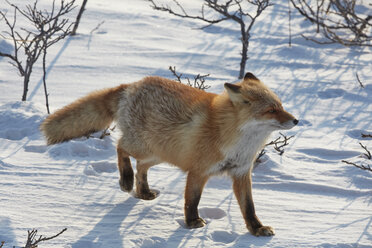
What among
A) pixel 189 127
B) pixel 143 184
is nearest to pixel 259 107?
pixel 189 127

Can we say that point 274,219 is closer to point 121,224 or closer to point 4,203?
point 121,224

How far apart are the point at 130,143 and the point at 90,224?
809 millimetres

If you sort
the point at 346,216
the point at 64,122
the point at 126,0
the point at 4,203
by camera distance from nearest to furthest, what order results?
the point at 4,203, the point at 346,216, the point at 64,122, the point at 126,0

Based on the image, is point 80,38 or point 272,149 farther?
point 80,38

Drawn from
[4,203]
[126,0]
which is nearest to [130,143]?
[4,203]

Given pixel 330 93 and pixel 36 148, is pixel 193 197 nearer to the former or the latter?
pixel 36 148

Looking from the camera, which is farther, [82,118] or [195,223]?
[82,118]

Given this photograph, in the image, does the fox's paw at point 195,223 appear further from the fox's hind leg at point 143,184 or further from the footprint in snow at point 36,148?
the footprint in snow at point 36,148

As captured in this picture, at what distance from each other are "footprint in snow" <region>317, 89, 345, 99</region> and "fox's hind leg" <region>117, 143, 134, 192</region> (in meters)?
3.79

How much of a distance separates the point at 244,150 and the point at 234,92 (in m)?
0.41

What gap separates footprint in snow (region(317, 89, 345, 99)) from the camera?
694cm

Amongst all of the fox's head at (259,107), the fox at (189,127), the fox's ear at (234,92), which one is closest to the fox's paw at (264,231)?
the fox at (189,127)

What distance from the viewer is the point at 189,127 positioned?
3592 millimetres

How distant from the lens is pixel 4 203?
351cm
